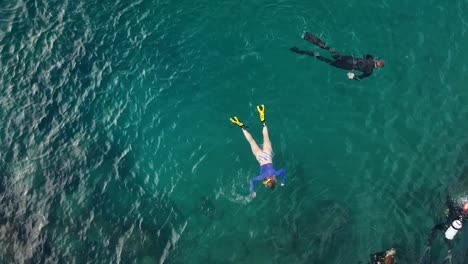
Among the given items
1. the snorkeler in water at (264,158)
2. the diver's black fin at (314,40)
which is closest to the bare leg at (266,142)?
the snorkeler in water at (264,158)

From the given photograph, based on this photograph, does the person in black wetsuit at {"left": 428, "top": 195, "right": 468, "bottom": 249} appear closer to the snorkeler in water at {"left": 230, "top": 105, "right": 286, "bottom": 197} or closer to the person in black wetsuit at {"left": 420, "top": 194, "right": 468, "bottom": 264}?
the person in black wetsuit at {"left": 420, "top": 194, "right": 468, "bottom": 264}

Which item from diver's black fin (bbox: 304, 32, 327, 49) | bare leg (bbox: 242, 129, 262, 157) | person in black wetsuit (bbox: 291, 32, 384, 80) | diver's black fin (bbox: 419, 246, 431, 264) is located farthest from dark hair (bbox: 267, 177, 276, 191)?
diver's black fin (bbox: 419, 246, 431, 264)

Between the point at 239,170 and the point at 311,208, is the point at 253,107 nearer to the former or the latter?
the point at 239,170

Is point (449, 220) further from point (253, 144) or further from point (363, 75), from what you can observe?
point (253, 144)

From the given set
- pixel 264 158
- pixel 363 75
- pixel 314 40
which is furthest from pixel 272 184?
pixel 314 40

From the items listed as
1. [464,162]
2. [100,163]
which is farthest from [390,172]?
[100,163]

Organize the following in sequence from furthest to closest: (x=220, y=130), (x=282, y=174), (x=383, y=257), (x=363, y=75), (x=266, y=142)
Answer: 1. (x=220, y=130)
2. (x=363, y=75)
3. (x=266, y=142)
4. (x=282, y=174)
5. (x=383, y=257)
